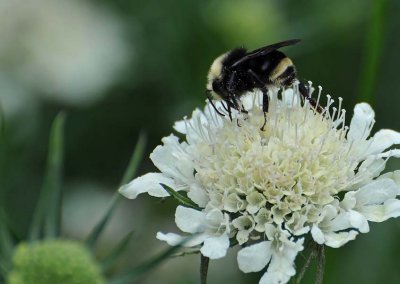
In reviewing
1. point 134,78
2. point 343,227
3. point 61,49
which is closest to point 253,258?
point 343,227

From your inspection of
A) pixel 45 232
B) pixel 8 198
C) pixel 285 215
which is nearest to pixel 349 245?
pixel 8 198

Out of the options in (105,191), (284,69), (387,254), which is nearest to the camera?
(284,69)

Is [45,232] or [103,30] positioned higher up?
[45,232]

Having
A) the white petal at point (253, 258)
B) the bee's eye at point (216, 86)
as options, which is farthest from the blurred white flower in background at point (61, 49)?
the white petal at point (253, 258)

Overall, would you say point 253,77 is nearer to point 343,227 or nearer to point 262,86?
point 262,86

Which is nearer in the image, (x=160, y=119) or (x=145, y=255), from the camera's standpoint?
(x=145, y=255)

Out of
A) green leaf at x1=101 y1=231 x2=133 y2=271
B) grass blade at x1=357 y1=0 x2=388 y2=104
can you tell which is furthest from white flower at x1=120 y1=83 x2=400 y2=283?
grass blade at x1=357 y1=0 x2=388 y2=104

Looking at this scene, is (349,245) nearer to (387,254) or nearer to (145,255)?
(387,254)
